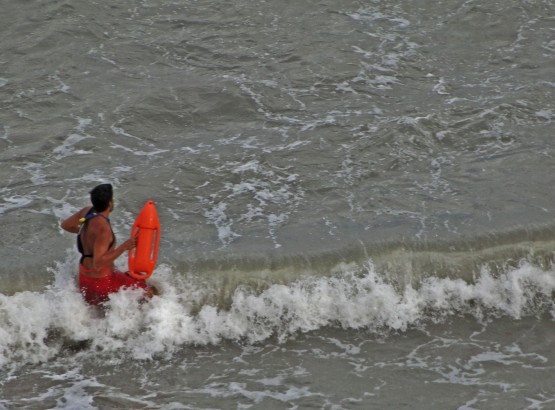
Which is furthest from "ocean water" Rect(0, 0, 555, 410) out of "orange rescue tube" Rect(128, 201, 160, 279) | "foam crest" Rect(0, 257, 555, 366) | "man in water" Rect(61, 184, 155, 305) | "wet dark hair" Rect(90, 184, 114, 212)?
"wet dark hair" Rect(90, 184, 114, 212)

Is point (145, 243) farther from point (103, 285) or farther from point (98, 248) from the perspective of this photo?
point (103, 285)

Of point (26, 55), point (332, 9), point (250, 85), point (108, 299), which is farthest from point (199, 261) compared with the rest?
point (332, 9)

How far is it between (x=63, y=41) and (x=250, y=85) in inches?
121

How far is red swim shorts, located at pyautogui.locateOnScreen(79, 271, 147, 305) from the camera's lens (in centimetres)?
729

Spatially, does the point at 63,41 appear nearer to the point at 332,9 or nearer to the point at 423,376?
the point at 332,9

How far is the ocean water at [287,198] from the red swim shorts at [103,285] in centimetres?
11

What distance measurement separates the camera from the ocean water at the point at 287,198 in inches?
276

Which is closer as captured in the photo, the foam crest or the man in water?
the man in water

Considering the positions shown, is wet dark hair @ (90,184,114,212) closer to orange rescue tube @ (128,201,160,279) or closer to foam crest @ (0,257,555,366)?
orange rescue tube @ (128,201,160,279)

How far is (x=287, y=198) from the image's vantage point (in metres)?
9.40

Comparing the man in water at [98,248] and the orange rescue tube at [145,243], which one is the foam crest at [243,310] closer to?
the man in water at [98,248]

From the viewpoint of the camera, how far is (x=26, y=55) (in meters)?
12.8

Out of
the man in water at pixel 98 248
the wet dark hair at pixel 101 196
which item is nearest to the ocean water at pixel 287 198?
the man in water at pixel 98 248

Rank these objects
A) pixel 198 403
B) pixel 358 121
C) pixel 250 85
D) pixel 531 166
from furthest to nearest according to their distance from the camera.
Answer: pixel 250 85 < pixel 358 121 < pixel 531 166 < pixel 198 403
